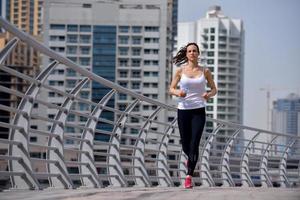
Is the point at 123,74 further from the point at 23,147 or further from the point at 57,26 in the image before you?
the point at 23,147

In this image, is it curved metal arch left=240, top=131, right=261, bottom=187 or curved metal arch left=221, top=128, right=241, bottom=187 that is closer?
curved metal arch left=221, top=128, right=241, bottom=187

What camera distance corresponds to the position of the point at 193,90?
7766 millimetres

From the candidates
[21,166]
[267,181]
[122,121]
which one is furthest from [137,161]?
[267,181]

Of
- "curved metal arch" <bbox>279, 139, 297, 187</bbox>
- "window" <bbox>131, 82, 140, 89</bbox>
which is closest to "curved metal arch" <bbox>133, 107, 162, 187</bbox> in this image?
"curved metal arch" <bbox>279, 139, 297, 187</bbox>

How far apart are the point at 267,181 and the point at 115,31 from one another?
430 ft

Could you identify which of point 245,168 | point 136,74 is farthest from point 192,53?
point 136,74

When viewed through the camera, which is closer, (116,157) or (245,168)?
(116,157)

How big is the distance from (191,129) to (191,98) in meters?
0.33

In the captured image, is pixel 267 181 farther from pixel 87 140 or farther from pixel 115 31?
pixel 115 31

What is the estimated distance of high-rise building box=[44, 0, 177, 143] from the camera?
140 m

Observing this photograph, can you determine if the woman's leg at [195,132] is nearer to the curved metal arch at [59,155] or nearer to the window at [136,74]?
the curved metal arch at [59,155]

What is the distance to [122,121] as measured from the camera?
948 cm

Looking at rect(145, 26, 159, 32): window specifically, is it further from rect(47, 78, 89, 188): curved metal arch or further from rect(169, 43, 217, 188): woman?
rect(47, 78, 89, 188): curved metal arch

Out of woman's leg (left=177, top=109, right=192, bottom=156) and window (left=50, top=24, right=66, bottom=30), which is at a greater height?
window (left=50, top=24, right=66, bottom=30)
